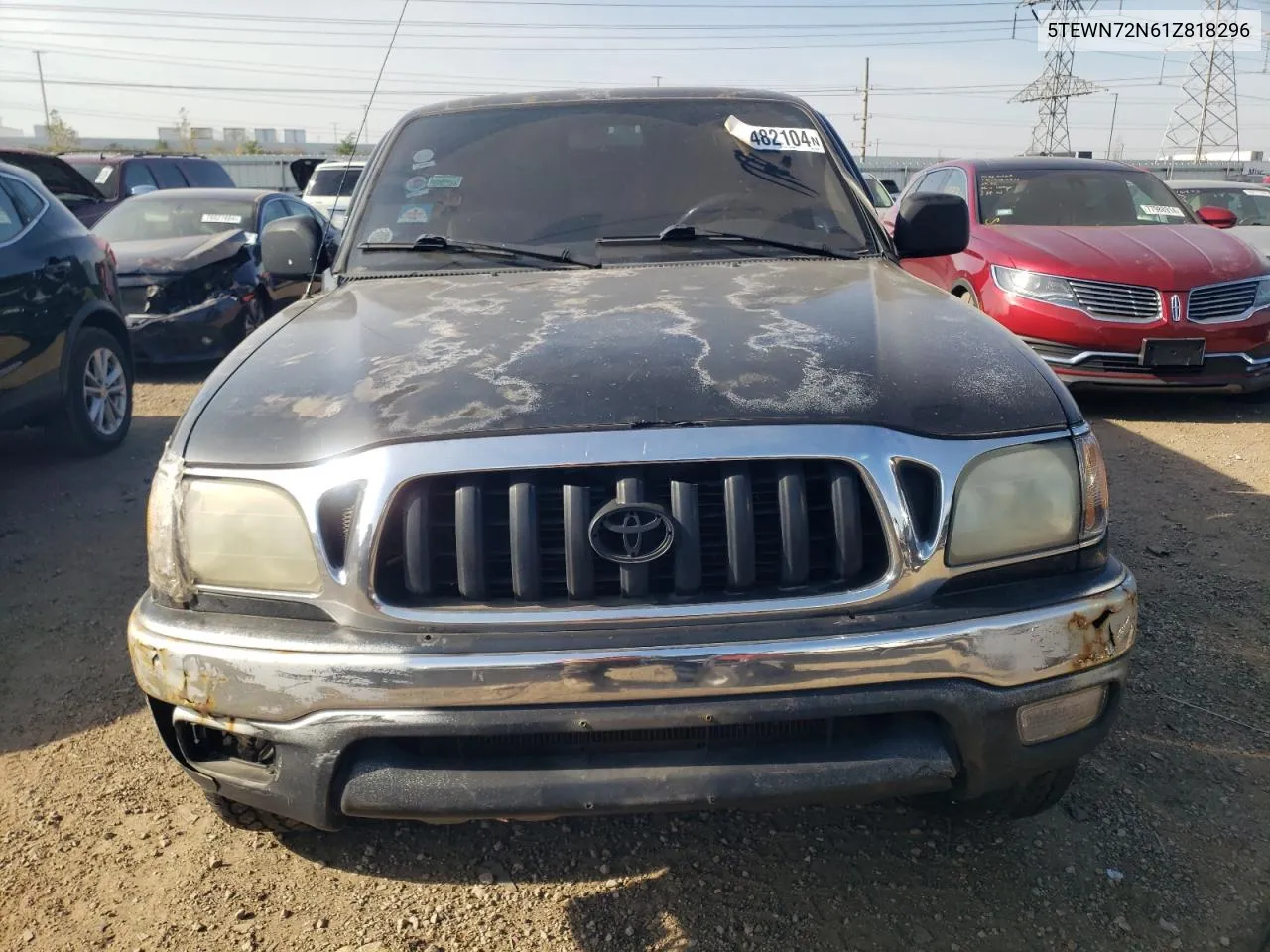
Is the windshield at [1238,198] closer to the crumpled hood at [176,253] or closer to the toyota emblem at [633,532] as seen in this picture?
the crumpled hood at [176,253]

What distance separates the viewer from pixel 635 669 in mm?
1808

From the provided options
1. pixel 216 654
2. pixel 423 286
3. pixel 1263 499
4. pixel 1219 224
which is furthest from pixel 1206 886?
pixel 1219 224

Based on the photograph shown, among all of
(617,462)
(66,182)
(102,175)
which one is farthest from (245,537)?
(102,175)

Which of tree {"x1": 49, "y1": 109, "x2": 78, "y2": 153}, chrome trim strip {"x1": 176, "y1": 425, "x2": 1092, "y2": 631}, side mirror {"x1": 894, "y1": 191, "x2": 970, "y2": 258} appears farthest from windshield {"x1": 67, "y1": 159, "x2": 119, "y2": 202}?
tree {"x1": 49, "y1": 109, "x2": 78, "y2": 153}

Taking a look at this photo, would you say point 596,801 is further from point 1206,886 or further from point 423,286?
point 423,286

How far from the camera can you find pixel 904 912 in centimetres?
219

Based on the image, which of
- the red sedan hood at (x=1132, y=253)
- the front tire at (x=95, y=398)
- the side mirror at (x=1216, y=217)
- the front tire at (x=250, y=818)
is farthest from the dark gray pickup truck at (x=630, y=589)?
the side mirror at (x=1216, y=217)

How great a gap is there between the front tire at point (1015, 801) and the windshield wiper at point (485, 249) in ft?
5.65

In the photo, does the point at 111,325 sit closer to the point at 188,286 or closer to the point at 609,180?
the point at 188,286

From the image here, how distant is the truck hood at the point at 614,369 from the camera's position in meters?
1.95

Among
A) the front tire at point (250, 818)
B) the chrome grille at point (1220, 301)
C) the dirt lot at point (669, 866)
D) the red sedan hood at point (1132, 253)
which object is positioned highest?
the red sedan hood at point (1132, 253)

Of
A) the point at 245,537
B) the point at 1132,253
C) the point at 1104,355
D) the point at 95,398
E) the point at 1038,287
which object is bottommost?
the point at 1104,355

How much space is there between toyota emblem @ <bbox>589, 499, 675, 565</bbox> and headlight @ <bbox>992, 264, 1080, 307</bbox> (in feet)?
17.7

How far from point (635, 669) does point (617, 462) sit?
366 mm
